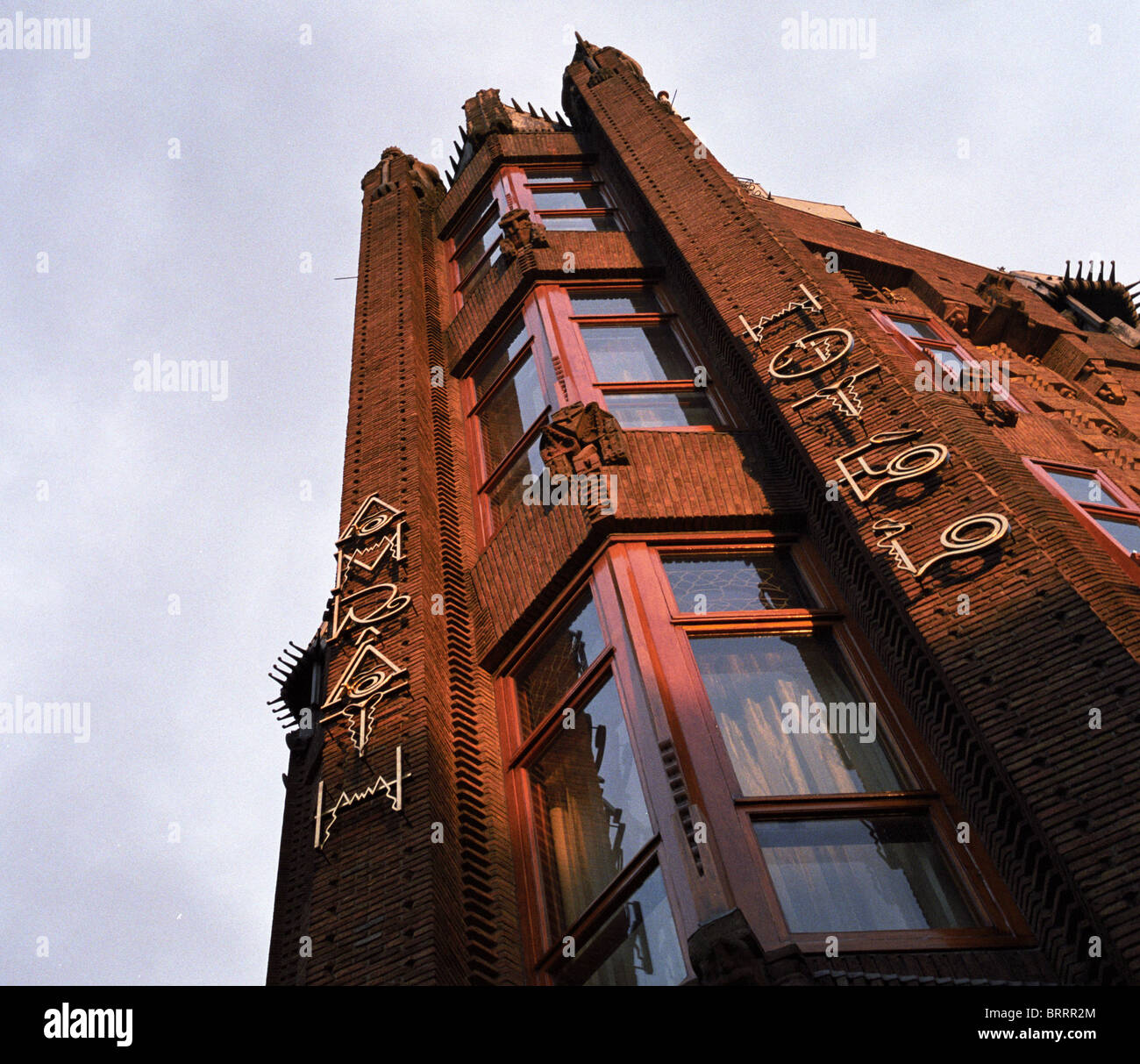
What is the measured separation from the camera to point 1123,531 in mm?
10438

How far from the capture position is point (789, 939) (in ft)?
21.5

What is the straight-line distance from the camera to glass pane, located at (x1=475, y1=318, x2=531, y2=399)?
47.0 feet

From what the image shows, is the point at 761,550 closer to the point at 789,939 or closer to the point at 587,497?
the point at 587,497

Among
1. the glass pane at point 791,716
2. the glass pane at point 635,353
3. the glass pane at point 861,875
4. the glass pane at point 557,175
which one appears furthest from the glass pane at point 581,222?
the glass pane at point 861,875

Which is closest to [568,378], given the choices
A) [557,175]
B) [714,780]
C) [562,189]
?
[714,780]

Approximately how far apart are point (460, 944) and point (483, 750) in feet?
6.12

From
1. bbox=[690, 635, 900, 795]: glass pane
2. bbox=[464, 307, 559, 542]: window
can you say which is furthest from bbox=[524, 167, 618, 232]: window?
bbox=[690, 635, 900, 795]: glass pane

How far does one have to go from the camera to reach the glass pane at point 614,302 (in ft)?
46.6

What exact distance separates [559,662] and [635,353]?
15.2 ft

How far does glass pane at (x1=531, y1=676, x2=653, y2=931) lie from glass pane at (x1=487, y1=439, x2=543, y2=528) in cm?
326

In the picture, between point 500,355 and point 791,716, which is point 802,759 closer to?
point 791,716

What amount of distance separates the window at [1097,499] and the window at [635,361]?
2.94 meters

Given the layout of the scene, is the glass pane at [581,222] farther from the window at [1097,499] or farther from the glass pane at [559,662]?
the glass pane at [559,662]
